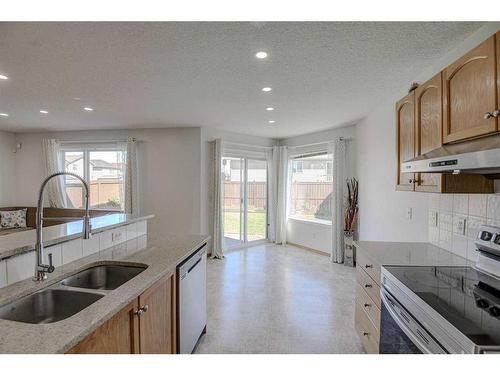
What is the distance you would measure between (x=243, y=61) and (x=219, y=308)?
2475mm

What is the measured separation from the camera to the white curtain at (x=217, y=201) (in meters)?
5.05

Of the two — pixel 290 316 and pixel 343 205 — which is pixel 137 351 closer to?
pixel 290 316

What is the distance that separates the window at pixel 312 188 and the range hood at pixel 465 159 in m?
3.61

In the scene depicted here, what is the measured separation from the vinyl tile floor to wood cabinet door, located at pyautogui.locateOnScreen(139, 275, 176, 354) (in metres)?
0.65

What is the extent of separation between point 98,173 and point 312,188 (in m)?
4.31

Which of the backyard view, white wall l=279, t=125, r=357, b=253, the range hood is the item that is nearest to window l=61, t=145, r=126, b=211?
the backyard view

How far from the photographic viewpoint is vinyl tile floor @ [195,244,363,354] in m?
2.35

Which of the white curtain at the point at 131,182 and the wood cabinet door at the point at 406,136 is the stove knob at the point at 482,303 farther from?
the white curtain at the point at 131,182

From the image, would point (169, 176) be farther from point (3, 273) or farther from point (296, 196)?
point (3, 273)

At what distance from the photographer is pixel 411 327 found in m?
1.32

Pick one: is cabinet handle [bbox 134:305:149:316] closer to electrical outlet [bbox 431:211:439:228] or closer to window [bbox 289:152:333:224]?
electrical outlet [bbox 431:211:439:228]

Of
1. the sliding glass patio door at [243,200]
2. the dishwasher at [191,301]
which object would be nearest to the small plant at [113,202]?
the sliding glass patio door at [243,200]
